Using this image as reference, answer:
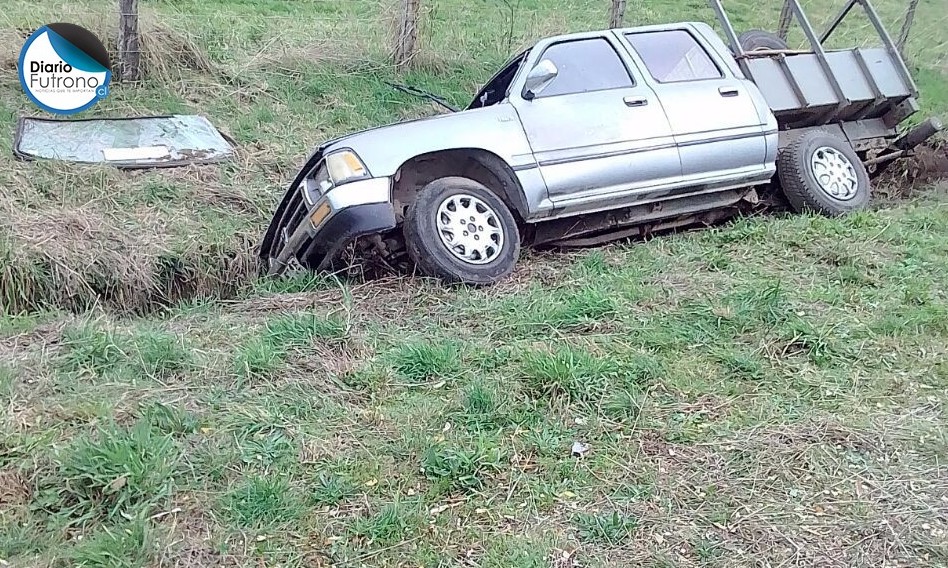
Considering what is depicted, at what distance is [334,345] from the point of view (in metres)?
4.70

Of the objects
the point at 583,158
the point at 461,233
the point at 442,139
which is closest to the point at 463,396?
the point at 461,233

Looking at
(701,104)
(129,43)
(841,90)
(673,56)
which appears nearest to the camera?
(701,104)

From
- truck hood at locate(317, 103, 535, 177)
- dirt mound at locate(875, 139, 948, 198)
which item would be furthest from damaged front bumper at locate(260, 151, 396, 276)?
dirt mound at locate(875, 139, 948, 198)

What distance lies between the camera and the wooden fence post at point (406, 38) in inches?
395

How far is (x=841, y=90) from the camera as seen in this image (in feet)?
24.2

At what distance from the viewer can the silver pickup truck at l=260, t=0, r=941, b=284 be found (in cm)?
564

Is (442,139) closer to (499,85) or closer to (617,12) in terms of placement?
(499,85)

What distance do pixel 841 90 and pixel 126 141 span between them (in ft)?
21.0

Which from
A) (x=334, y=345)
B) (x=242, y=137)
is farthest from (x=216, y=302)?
(x=242, y=137)

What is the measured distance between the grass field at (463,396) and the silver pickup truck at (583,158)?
0.28 meters

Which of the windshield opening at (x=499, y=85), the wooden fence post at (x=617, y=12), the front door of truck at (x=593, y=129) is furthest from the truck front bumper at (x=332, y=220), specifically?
the wooden fence post at (x=617, y=12)

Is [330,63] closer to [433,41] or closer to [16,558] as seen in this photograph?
[433,41]
